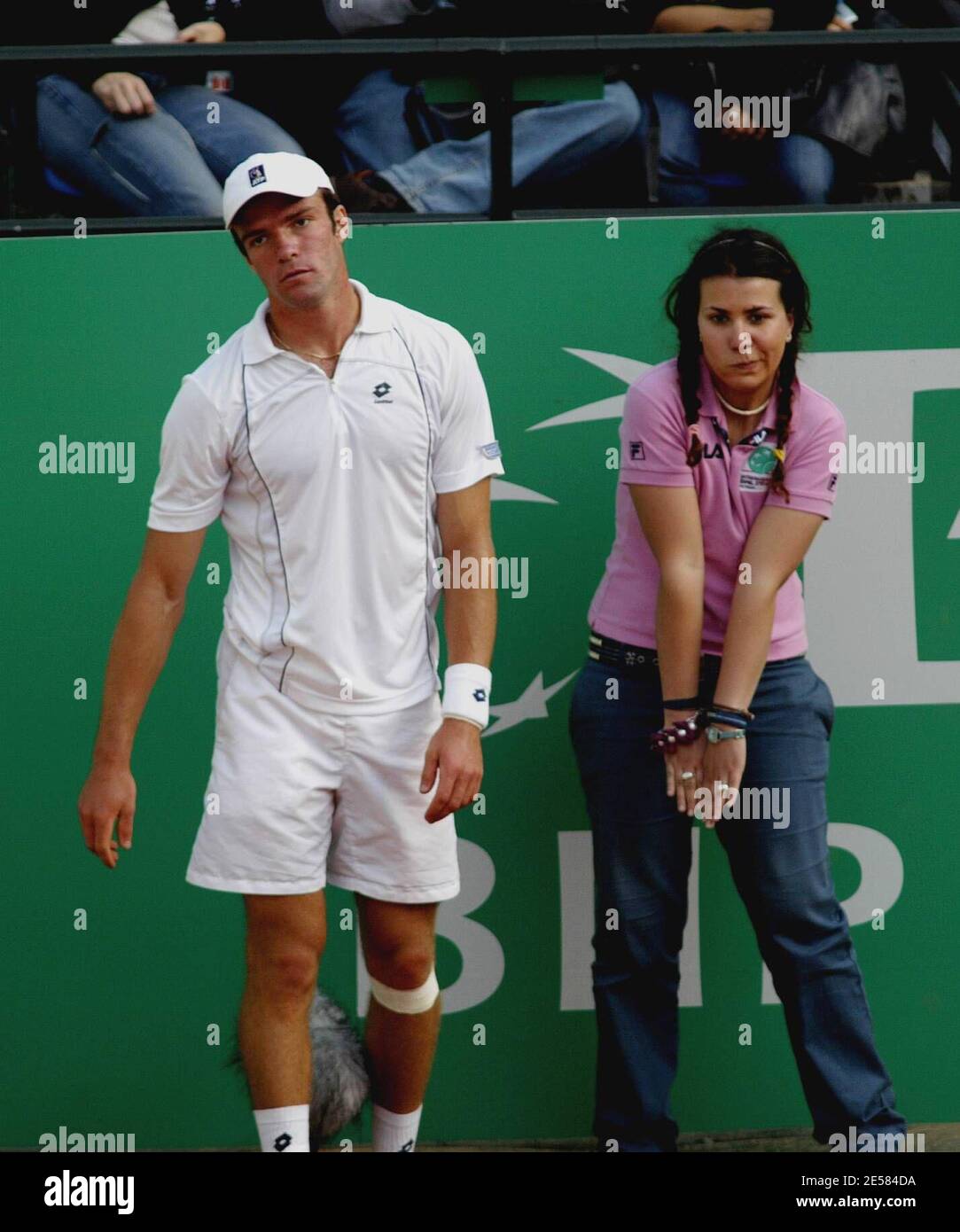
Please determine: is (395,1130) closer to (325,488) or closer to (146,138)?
(325,488)

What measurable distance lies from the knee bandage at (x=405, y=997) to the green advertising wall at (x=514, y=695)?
55 cm

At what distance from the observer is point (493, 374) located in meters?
3.92

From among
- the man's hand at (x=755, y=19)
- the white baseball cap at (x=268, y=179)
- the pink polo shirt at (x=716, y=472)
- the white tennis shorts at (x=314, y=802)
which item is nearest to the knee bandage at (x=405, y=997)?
the white tennis shorts at (x=314, y=802)

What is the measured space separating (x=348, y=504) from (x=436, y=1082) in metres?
1.55

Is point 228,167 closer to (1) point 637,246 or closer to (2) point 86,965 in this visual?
(1) point 637,246

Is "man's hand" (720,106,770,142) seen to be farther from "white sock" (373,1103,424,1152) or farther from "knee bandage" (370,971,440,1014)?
"white sock" (373,1103,424,1152)

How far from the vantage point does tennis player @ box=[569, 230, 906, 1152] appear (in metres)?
3.38

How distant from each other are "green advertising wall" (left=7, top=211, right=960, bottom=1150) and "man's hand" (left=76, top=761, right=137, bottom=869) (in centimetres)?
65

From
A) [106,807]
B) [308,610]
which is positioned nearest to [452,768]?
[308,610]

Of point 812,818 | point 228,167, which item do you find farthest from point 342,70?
point 812,818

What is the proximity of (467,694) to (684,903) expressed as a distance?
2.52 ft

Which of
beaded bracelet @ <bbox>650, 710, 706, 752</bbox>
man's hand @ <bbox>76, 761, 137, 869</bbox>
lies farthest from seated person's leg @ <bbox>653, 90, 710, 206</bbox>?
man's hand @ <bbox>76, 761, 137, 869</bbox>

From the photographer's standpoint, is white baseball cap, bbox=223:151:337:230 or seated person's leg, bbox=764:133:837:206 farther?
seated person's leg, bbox=764:133:837:206
